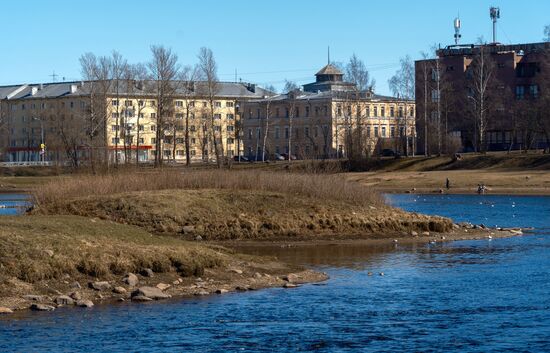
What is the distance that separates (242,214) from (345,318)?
2427 centimetres

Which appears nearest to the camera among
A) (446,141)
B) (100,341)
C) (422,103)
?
(100,341)

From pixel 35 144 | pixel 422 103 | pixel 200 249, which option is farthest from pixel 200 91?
pixel 200 249

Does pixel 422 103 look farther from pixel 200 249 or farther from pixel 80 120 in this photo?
pixel 200 249

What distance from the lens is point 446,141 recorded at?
12825 centimetres

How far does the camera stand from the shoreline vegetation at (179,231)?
108ft

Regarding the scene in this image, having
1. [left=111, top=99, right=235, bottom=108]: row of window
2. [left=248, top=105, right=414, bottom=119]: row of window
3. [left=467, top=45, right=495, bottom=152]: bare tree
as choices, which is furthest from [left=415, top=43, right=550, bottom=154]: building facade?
[left=111, top=99, right=235, bottom=108]: row of window

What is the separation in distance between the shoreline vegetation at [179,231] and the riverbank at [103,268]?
0.04m

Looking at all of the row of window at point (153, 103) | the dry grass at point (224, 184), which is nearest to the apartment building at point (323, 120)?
the row of window at point (153, 103)

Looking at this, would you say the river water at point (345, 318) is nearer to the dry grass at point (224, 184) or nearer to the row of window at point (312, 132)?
the dry grass at point (224, 184)

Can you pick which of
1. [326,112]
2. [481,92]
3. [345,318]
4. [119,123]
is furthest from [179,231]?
[119,123]

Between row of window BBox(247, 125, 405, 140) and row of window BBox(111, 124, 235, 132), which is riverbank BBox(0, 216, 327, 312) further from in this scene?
row of window BBox(247, 125, 405, 140)

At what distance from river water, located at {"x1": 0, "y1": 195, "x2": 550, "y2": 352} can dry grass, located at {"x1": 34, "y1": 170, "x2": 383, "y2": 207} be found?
50.6ft

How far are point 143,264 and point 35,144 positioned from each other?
521ft

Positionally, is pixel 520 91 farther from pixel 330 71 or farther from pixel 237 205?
pixel 237 205
